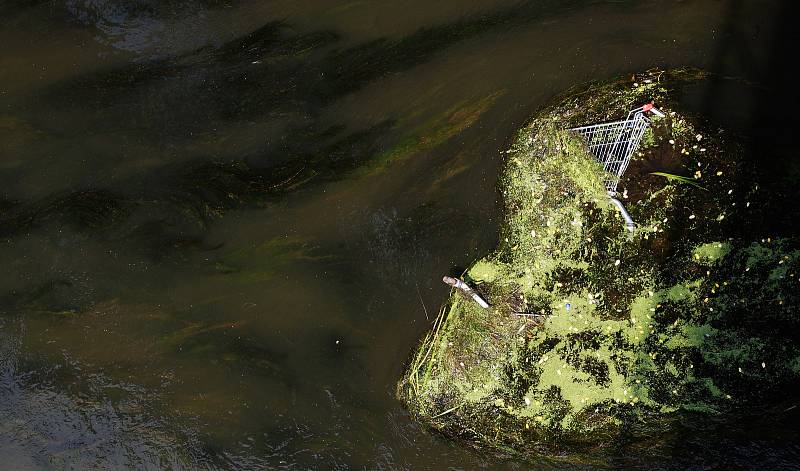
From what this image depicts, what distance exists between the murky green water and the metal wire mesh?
0.39 meters

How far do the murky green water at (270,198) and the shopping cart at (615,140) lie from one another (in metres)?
0.38

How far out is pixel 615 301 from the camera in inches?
152

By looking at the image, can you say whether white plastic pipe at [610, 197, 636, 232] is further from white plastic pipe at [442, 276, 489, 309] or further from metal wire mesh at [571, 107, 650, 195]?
white plastic pipe at [442, 276, 489, 309]

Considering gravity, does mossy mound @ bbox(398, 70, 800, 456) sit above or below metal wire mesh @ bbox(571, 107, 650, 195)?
below

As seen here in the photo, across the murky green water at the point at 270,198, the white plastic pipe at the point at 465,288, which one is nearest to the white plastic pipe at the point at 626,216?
the murky green water at the point at 270,198

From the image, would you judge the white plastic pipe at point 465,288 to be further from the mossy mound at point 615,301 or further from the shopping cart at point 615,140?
the shopping cart at point 615,140

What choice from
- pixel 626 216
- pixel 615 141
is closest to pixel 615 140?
pixel 615 141

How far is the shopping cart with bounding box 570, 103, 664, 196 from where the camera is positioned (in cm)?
373

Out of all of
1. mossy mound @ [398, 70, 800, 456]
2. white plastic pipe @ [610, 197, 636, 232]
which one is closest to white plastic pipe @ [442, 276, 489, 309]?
mossy mound @ [398, 70, 800, 456]

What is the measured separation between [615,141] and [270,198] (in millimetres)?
2484

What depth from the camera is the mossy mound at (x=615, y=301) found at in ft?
12.4

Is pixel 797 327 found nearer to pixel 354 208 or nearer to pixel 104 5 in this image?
pixel 354 208

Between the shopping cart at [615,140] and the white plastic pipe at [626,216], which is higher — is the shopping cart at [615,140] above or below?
above

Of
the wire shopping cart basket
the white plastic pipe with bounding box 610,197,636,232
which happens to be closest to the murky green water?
the wire shopping cart basket
